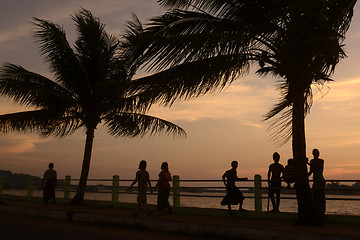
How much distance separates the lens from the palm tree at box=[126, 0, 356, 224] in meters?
9.23

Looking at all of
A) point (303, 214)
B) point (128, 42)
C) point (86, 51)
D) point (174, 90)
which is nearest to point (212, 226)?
point (303, 214)

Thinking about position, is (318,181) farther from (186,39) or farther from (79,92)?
(79,92)

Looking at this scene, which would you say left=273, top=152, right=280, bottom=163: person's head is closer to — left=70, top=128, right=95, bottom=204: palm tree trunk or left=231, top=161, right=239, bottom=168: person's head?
left=231, top=161, right=239, bottom=168: person's head

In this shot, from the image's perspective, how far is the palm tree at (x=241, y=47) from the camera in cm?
923

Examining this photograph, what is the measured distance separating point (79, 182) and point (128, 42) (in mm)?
10390

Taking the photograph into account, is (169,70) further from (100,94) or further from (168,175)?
(100,94)

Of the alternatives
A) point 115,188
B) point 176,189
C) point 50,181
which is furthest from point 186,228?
point 50,181

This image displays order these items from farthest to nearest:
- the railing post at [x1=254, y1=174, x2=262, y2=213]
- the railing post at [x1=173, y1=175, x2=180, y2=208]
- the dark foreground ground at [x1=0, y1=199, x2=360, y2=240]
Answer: the railing post at [x1=173, y1=175, x2=180, y2=208]
the railing post at [x1=254, y1=174, x2=262, y2=213]
the dark foreground ground at [x1=0, y1=199, x2=360, y2=240]

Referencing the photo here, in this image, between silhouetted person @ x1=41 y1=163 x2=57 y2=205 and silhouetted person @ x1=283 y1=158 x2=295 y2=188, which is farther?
silhouetted person @ x1=41 y1=163 x2=57 y2=205

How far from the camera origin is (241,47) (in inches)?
412

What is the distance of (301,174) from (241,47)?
3381 millimetres

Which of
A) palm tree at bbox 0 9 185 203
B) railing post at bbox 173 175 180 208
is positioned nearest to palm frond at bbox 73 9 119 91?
palm tree at bbox 0 9 185 203

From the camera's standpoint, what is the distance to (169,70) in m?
10.7

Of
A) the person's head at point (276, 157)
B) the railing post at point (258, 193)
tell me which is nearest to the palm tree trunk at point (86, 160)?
the railing post at point (258, 193)
